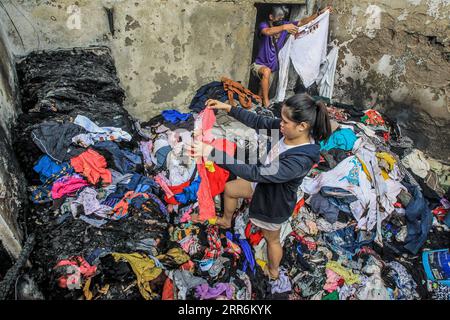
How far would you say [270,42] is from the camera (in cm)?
506

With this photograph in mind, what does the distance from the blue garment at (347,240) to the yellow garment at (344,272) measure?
199 mm

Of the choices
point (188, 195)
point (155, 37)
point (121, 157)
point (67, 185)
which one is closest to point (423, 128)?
point (188, 195)

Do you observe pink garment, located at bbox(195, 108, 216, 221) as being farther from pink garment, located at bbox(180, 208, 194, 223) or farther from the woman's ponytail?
the woman's ponytail

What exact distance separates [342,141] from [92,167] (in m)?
3.23

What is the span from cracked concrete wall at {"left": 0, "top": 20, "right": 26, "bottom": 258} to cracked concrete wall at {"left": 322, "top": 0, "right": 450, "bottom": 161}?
4.81 m

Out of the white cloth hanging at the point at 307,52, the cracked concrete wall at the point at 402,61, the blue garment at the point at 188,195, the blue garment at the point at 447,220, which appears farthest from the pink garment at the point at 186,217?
the cracked concrete wall at the point at 402,61

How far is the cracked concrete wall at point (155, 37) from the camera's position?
391cm

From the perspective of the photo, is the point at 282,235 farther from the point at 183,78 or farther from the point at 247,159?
the point at 183,78

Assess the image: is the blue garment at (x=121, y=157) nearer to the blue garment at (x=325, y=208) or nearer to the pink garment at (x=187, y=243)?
the pink garment at (x=187, y=243)

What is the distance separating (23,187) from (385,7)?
5440 millimetres

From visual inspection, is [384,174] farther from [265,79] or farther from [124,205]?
[124,205]

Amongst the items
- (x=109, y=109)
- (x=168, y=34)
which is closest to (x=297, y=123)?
(x=109, y=109)

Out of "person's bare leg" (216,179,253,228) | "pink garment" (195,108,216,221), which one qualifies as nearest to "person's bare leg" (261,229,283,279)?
"person's bare leg" (216,179,253,228)

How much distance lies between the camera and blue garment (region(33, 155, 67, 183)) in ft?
10.5
